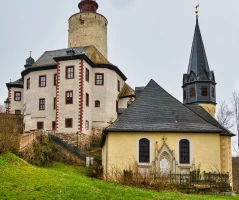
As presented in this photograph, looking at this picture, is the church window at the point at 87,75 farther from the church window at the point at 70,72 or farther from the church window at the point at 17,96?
the church window at the point at 17,96

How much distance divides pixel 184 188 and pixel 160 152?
5.80 meters

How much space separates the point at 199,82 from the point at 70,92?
13.3 meters

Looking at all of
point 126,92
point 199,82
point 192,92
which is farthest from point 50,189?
point 126,92

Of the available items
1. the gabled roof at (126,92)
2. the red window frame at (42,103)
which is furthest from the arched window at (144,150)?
the gabled roof at (126,92)

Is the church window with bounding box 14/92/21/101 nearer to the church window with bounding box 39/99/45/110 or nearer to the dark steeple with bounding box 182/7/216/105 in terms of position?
the church window with bounding box 39/99/45/110

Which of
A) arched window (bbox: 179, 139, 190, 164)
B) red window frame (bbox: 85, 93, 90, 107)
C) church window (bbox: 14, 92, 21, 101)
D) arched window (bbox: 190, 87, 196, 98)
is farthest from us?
church window (bbox: 14, 92, 21, 101)

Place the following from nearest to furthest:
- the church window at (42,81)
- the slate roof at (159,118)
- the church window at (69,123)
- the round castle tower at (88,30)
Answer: the slate roof at (159,118)
the church window at (69,123)
the church window at (42,81)
the round castle tower at (88,30)

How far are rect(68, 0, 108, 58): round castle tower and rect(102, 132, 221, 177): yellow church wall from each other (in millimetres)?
27517

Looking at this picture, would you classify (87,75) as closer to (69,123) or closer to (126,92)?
(69,123)

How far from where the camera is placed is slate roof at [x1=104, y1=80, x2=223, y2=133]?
27625 millimetres

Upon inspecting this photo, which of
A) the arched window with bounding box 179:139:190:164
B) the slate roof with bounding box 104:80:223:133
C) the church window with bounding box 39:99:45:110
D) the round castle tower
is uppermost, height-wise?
the round castle tower

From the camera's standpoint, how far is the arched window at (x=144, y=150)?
27500mm

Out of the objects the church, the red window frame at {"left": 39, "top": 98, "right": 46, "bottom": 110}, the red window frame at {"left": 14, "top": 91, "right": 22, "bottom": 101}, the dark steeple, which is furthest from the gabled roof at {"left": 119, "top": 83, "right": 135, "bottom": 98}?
the church

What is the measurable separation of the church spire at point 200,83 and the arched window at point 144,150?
12.2 meters
